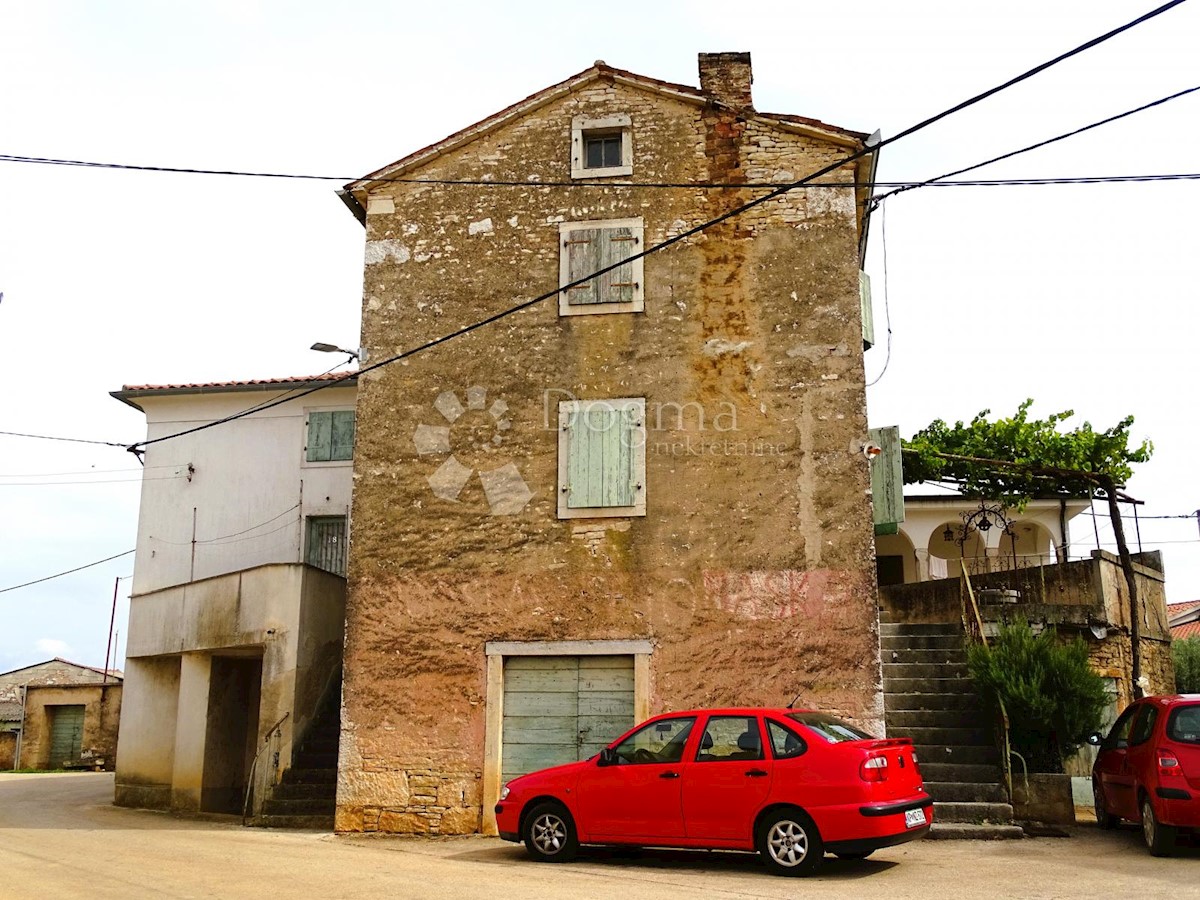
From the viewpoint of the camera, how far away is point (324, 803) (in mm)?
14195

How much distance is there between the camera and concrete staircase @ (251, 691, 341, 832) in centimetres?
1395

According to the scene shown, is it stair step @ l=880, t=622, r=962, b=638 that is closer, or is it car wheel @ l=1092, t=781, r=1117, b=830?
car wheel @ l=1092, t=781, r=1117, b=830

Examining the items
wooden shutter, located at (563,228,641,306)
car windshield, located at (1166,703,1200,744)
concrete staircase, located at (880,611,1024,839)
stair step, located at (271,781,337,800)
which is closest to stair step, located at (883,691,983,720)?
concrete staircase, located at (880,611,1024,839)

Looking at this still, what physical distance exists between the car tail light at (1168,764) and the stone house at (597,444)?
3.13m

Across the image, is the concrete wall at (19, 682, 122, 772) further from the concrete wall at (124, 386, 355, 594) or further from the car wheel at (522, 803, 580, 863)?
the car wheel at (522, 803, 580, 863)

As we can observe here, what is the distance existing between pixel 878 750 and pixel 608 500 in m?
5.04

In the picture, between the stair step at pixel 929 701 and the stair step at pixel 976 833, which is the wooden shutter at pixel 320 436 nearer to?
the stair step at pixel 929 701

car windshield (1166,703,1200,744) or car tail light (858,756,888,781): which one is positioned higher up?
car windshield (1166,703,1200,744)

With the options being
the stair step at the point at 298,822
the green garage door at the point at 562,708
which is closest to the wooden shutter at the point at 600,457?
the green garage door at the point at 562,708

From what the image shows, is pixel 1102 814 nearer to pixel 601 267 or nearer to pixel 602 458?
pixel 602 458

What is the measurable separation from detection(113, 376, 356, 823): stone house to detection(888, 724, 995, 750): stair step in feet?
26.8

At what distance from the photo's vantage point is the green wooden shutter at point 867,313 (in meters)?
14.3

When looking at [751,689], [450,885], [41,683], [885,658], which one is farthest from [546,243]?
[41,683]

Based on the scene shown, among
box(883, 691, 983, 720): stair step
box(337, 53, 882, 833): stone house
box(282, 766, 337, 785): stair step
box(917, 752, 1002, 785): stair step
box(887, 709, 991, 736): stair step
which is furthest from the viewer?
box(282, 766, 337, 785): stair step
